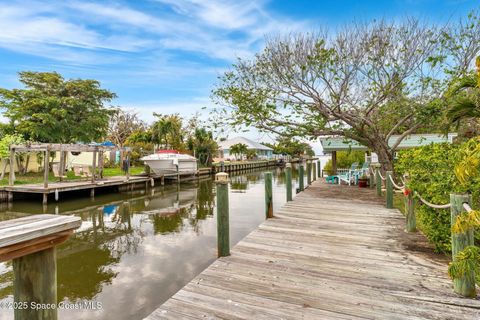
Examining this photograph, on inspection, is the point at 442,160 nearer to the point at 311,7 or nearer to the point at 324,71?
the point at 324,71

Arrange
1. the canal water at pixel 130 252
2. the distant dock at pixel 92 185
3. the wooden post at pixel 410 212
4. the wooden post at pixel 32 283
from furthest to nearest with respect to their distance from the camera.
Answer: the distant dock at pixel 92 185, the wooden post at pixel 410 212, the canal water at pixel 130 252, the wooden post at pixel 32 283

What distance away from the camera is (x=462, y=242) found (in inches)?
101

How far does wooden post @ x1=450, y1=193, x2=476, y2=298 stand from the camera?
99.7 inches

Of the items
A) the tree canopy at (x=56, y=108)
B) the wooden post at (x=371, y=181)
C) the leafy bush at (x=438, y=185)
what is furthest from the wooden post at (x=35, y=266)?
the tree canopy at (x=56, y=108)

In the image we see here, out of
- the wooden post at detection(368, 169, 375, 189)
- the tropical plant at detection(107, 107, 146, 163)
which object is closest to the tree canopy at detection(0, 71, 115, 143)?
the tropical plant at detection(107, 107, 146, 163)

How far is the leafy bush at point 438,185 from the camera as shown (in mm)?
3180

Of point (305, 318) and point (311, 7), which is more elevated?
point (311, 7)

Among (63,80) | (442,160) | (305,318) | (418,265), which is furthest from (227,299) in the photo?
(63,80)

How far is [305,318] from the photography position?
2361 millimetres

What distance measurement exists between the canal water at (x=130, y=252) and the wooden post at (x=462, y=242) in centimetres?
411

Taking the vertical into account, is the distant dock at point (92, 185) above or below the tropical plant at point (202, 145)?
below

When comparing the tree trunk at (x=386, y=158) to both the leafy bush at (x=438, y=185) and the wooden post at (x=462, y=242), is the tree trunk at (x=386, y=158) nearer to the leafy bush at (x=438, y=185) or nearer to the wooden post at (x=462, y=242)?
the leafy bush at (x=438, y=185)

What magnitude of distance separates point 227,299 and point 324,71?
10187 mm

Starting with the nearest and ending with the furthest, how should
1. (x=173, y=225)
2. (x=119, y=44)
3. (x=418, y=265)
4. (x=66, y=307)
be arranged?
(x=418, y=265) → (x=66, y=307) → (x=173, y=225) → (x=119, y=44)
